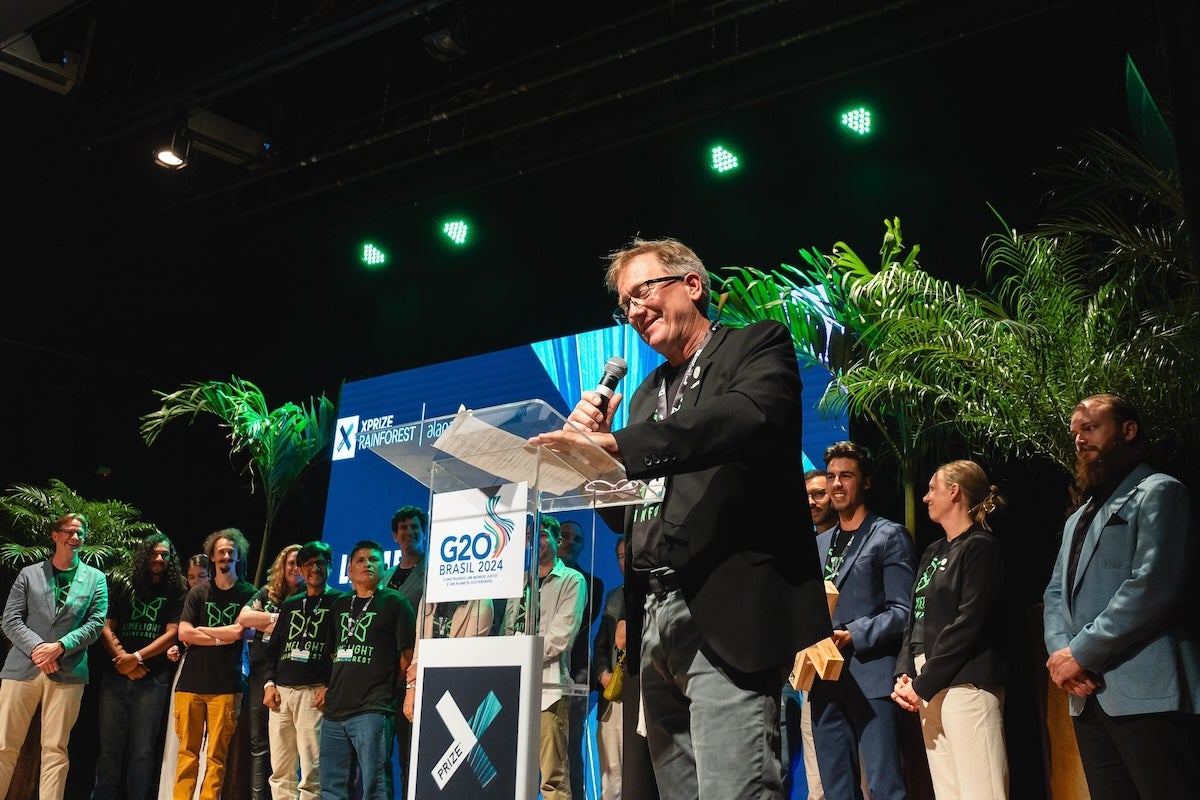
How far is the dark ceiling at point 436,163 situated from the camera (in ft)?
19.5

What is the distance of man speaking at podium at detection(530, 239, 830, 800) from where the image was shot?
182 cm

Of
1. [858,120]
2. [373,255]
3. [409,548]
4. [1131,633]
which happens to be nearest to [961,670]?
[1131,633]

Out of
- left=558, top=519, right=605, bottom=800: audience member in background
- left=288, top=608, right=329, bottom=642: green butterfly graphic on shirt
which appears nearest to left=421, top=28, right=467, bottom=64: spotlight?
left=288, top=608, right=329, bottom=642: green butterfly graphic on shirt

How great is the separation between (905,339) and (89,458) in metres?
7.74

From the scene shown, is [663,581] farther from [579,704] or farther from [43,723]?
[43,723]

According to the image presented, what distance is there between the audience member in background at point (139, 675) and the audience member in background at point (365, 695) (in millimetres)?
1580

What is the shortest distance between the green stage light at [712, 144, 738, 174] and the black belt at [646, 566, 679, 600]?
5224 mm

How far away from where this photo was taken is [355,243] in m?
8.83

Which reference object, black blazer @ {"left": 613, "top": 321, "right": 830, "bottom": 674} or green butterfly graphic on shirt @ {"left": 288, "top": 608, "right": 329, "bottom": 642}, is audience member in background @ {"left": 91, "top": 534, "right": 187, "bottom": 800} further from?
black blazer @ {"left": 613, "top": 321, "right": 830, "bottom": 674}

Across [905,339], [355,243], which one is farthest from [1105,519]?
[355,243]

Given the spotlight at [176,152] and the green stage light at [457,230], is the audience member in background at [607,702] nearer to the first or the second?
the green stage light at [457,230]

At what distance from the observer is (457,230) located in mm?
8234

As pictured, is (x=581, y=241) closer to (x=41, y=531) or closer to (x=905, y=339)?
(x=905, y=339)

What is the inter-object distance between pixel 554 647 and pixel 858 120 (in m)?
4.96
